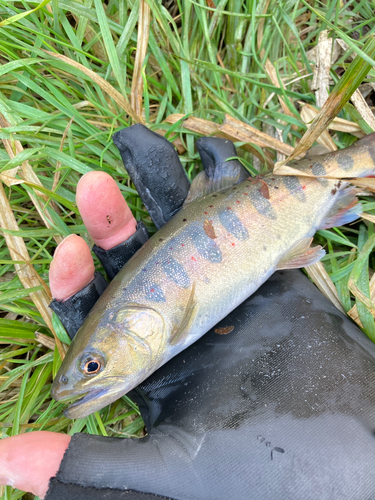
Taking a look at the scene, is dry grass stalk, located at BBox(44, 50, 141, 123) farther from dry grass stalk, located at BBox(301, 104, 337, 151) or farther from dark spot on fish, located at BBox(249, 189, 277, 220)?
dry grass stalk, located at BBox(301, 104, 337, 151)

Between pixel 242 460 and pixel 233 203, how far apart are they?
4.46 feet

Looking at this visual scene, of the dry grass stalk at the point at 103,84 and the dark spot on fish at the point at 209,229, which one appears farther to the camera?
the dry grass stalk at the point at 103,84

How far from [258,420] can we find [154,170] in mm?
1594

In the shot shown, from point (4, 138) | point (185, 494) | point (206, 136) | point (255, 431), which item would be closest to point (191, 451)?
point (185, 494)

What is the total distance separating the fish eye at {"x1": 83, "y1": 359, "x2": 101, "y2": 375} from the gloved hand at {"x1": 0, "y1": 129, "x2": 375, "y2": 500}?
0.30m

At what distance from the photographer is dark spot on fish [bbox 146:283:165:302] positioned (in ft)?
6.08

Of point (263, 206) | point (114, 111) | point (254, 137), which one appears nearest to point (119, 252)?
point (263, 206)

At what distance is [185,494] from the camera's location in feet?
4.77

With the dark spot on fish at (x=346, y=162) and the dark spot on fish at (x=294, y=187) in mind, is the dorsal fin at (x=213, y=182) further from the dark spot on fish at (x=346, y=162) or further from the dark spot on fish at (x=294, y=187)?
the dark spot on fish at (x=346, y=162)

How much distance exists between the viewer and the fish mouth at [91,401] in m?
1.75

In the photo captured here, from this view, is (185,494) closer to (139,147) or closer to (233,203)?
(233,203)

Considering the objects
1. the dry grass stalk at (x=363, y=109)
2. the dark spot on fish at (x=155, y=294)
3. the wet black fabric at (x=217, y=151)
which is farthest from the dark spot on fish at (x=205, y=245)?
the dry grass stalk at (x=363, y=109)

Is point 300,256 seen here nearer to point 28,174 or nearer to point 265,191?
point 265,191

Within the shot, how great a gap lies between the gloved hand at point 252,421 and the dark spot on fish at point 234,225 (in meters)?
0.46
